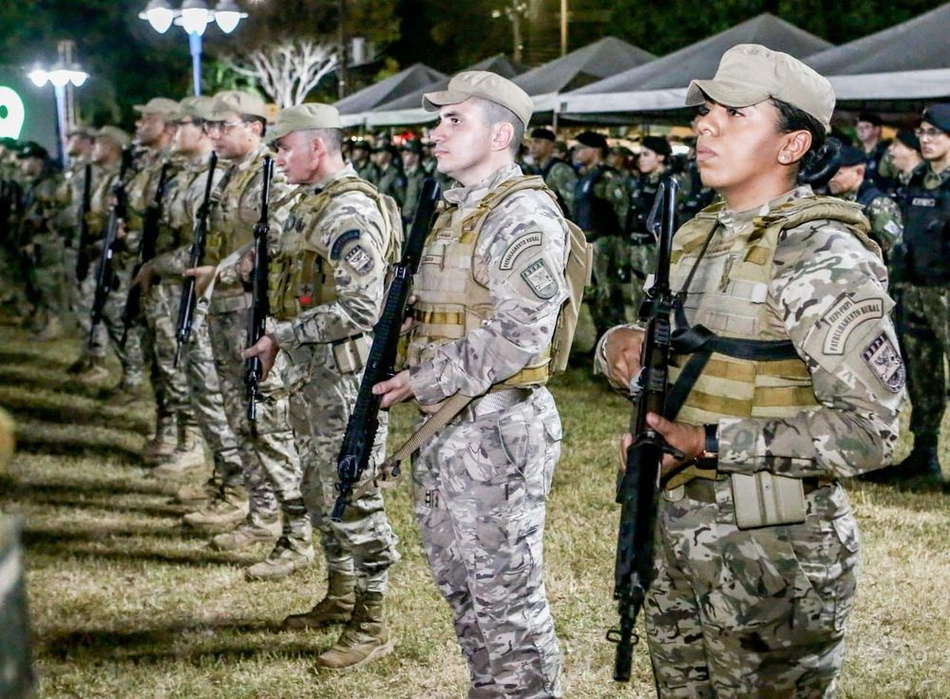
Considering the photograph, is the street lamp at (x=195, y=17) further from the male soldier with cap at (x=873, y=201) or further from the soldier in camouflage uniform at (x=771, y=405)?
the soldier in camouflage uniform at (x=771, y=405)

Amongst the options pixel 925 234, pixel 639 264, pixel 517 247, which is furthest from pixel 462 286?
pixel 639 264

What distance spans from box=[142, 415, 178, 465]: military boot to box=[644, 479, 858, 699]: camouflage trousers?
6.29m

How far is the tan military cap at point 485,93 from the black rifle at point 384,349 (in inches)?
10.9

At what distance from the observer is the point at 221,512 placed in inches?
275

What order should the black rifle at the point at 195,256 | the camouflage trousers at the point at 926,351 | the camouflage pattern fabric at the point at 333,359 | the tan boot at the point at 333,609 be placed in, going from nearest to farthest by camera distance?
the camouflage pattern fabric at the point at 333,359, the tan boot at the point at 333,609, the black rifle at the point at 195,256, the camouflage trousers at the point at 926,351

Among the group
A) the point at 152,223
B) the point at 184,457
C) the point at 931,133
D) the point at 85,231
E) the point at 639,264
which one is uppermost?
the point at 931,133

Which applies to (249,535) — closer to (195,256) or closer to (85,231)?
(195,256)

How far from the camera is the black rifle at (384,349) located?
3625 millimetres

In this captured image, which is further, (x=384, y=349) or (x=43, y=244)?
(x=43, y=244)

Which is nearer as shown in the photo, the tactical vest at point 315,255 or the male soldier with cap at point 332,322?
the male soldier with cap at point 332,322

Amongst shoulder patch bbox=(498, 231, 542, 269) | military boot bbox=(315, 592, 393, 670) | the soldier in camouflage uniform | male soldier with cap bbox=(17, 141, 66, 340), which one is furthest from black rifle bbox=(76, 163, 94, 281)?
the soldier in camouflage uniform

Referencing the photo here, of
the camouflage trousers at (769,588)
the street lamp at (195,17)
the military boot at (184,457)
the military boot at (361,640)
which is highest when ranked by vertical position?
the street lamp at (195,17)

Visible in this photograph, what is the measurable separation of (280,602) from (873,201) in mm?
4882

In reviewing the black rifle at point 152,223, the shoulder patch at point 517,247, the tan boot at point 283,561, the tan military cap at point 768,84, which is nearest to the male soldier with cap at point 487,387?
the shoulder patch at point 517,247
